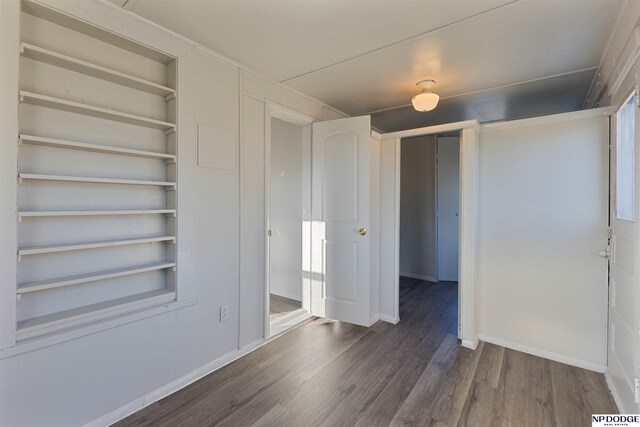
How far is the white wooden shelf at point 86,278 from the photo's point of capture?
145 cm

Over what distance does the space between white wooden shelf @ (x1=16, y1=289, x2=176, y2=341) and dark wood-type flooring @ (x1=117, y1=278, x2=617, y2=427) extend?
0.63 meters

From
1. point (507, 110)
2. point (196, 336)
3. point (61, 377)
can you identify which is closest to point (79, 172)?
point (61, 377)

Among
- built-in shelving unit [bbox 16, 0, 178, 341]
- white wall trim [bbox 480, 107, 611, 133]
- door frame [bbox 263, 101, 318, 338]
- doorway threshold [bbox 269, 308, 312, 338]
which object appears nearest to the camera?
built-in shelving unit [bbox 16, 0, 178, 341]

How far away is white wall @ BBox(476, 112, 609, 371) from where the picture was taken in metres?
2.24

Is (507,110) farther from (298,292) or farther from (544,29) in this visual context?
(298,292)

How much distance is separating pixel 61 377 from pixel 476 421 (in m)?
2.29

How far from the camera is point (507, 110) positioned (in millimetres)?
3553

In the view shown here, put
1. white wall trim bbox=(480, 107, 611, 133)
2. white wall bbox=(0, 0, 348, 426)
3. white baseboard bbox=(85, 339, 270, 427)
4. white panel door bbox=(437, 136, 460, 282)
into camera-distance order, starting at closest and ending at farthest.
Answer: white wall bbox=(0, 0, 348, 426)
white baseboard bbox=(85, 339, 270, 427)
white wall trim bbox=(480, 107, 611, 133)
white panel door bbox=(437, 136, 460, 282)

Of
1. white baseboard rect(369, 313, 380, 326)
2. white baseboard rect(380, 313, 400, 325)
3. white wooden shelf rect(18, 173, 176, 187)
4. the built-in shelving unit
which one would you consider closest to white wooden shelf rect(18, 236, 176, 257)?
the built-in shelving unit

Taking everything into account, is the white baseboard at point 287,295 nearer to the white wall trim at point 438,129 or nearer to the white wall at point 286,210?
the white wall at point 286,210

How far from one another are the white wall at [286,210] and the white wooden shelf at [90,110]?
1.85m

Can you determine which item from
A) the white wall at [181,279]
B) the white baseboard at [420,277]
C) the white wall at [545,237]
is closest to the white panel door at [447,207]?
the white baseboard at [420,277]

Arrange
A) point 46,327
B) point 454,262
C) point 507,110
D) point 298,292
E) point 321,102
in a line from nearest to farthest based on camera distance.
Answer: point 46,327 → point 321,102 → point 507,110 → point 298,292 → point 454,262
